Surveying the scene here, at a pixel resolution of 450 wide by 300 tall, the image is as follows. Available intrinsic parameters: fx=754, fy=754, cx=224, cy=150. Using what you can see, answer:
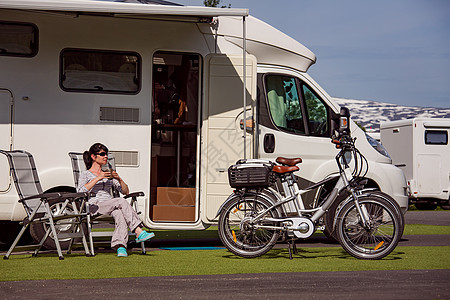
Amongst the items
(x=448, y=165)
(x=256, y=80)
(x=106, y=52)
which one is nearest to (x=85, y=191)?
(x=106, y=52)

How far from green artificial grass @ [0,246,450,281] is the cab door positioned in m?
1.28

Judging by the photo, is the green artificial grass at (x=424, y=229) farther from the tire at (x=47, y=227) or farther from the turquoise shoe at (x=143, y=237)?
the tire at (x=47, y=227)

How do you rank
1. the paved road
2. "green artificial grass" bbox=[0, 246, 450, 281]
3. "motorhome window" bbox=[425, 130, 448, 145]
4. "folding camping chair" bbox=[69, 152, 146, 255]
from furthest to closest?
"motorhome window" bbox=[425, 130, 448, 145], "folding camping chair" bbox=[69, 152, 146, 255], "green artificial grass" bbox=[0, 246, 450, 281], the paved road

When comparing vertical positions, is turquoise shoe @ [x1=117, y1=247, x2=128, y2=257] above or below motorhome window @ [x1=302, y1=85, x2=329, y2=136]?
below

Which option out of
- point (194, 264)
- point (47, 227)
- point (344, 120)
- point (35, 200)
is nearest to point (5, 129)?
point (35, 200)

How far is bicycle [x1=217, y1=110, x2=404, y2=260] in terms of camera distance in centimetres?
774

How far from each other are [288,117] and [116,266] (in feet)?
11.0

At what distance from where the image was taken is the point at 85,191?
8.27 m

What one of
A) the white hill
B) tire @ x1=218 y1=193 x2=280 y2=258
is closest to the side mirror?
tire @ x1=218 y1=193 x2=280 y2=258

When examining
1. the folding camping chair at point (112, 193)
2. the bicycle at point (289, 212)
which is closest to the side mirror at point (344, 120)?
the bicycle at point (289, 212)

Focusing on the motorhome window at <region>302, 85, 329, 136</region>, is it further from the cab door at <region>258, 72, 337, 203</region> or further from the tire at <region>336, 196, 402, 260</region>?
the tire at <region>336, 196, 402, 260</region>

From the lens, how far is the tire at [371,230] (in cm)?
764

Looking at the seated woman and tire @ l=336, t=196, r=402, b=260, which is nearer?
tire @ l=336, t=196, r=402, b=260

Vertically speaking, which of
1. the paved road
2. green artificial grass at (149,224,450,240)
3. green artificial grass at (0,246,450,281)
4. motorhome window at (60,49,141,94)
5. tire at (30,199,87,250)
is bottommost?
green artificial grass at (149,224,450,240)
